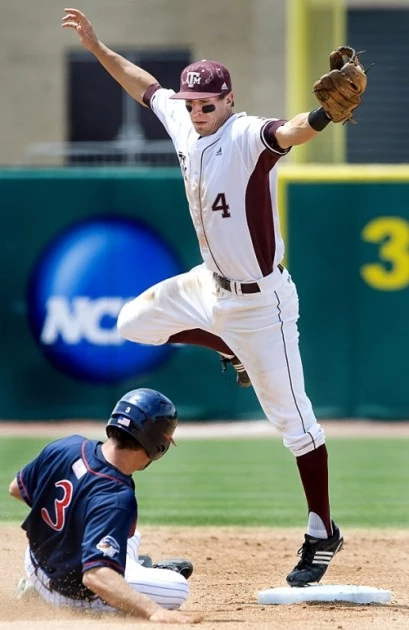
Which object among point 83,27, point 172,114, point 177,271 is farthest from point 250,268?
point 177,271

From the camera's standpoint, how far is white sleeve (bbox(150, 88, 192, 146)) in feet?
18.5

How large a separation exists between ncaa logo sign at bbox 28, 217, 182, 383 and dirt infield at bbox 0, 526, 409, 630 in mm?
4136

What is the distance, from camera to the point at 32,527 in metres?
4.43

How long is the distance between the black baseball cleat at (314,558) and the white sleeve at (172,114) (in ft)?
6.32

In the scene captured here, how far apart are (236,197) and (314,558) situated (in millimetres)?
1643

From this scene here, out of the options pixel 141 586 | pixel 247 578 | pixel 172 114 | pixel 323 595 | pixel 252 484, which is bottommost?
pixel 252 484

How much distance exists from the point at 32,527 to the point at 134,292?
654 cm

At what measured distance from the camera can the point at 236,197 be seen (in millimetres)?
5266

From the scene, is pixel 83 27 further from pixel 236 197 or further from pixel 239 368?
pixel 239 368

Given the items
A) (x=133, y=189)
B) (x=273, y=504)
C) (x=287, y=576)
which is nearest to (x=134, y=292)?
(x=133, y=189)

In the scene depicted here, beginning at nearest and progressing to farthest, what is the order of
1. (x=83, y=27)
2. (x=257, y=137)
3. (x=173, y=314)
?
1. (x=257, y=137)
2. (x=173, y=314)
3. (x=83, y=27)

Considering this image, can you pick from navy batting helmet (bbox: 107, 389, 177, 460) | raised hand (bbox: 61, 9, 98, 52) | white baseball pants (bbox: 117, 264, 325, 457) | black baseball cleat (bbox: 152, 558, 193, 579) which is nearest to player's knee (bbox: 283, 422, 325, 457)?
white baseball pants (bbox: 117, 264, 325, 457)

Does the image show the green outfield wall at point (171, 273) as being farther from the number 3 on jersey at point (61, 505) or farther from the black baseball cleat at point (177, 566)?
the number 3 on jersey at point (61, 505)

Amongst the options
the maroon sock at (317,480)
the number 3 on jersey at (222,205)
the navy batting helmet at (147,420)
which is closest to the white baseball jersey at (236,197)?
the number 3 on jersey at (222,205)
